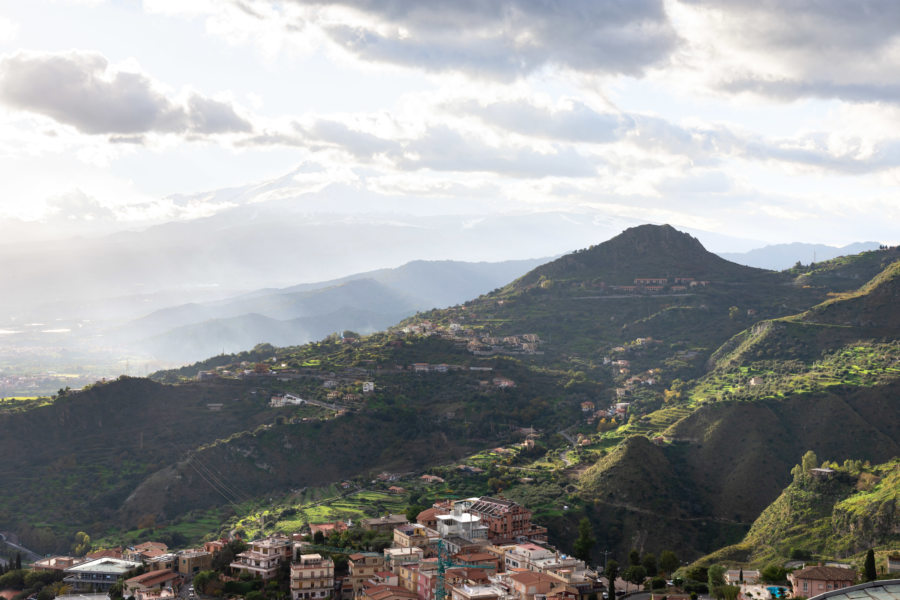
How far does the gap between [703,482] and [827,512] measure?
15.1 metres

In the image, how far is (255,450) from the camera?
320 ft

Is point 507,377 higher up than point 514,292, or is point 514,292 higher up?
point 514,292

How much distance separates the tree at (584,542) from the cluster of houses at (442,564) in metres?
2.52

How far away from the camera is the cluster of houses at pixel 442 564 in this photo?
49.2 meters

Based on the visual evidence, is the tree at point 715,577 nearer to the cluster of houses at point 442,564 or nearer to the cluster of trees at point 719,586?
the cluster of trees at point 719,586

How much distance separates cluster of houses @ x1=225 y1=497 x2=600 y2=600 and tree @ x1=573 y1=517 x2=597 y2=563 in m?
2.52

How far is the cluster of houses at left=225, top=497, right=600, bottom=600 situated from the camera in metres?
49.2

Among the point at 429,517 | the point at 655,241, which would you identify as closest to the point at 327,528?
the point at 429,517

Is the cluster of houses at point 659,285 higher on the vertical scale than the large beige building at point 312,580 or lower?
higher

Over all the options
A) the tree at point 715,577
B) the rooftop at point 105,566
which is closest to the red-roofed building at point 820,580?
the tree at point 715,577

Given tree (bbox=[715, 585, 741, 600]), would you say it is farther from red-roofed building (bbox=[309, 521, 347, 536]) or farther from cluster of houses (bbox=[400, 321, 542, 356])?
cluster of houses (bbox=[400, 321, 542, 356])

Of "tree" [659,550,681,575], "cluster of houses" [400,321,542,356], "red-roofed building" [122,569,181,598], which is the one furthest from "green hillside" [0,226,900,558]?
"red-roofed building" [122,569,181,598]

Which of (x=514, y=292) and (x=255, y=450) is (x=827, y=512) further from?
(x=514, y=292)

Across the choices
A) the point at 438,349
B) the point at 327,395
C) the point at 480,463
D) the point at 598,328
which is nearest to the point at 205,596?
the point at 480,463
